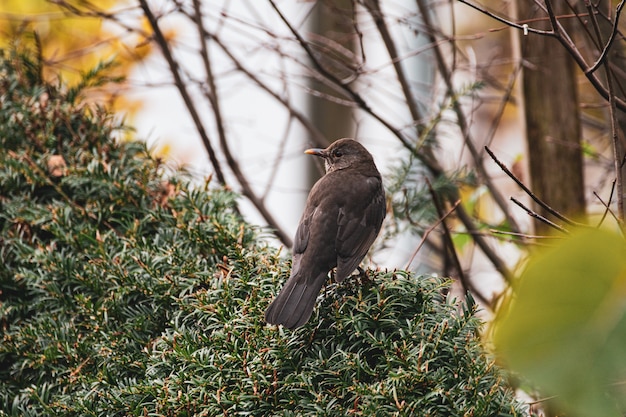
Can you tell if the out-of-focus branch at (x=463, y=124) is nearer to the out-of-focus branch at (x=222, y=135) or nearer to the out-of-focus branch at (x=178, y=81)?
the out-of-focus branch at (x=222, y=135)

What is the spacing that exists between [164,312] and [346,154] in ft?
4.46

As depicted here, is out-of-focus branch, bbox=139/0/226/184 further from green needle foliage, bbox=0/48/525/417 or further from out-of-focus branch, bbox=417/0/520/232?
out-of-focus branch, bbox=417/0/520/232

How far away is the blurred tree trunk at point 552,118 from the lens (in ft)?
12.4

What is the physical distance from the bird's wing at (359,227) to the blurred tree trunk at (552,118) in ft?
3.56

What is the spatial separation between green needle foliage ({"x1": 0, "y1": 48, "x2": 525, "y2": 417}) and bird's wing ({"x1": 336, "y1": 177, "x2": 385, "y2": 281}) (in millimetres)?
234

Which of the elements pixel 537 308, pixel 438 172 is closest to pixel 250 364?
pixel 537 308

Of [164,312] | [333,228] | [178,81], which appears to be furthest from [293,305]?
[178,81]

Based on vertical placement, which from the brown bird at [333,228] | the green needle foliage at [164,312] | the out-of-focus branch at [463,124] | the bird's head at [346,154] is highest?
the out-of-focus branch at [463,124]

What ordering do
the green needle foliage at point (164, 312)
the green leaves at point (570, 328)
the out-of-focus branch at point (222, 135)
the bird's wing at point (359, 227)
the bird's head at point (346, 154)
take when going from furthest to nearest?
the out-of-focus branch at point (222, 135), the bird's head at point (346, 154), the bird's wing at point (359, 227), the green needle foliage at point (164, 312), the green leaves at point (570, 328)

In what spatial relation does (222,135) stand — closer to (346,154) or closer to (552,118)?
(346,154)

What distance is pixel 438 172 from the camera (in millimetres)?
3836

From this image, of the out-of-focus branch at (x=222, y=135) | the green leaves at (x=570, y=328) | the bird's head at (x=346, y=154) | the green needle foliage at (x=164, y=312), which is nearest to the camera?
the green leaves at (x=570, y=328)

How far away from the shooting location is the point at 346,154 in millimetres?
3500

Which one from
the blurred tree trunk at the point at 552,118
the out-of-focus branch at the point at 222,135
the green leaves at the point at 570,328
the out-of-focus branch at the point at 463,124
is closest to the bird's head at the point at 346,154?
the out-of-focus branch at the point at 463,124
